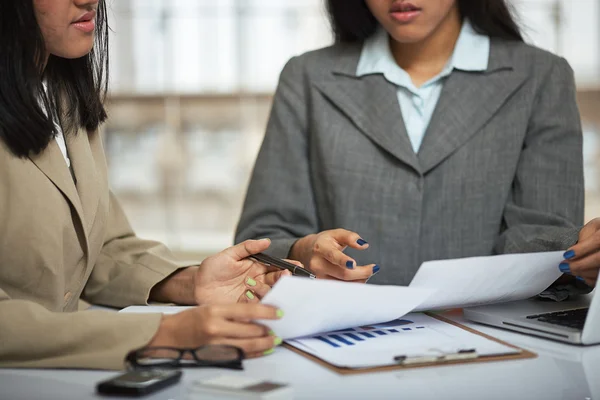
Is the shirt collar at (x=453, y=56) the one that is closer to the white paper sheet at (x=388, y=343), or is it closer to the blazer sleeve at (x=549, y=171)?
the blazer sleeve at (x=549, y=171)

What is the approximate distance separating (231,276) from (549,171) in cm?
78

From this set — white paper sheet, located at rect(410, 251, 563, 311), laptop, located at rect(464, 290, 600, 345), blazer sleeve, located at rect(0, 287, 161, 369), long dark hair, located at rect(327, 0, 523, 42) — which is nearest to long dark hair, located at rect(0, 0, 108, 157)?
blazer sleeve, located at rect(0, 287, 161, 369)

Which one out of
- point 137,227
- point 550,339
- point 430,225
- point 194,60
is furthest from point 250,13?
point 550,339

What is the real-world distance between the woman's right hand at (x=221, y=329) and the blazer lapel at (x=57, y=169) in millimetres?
336

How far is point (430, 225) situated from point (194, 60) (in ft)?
10.5

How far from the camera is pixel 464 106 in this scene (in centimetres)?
180

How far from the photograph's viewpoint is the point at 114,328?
3.36 ft

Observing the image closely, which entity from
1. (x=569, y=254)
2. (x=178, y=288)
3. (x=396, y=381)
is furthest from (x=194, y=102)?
(x=396, y=381)

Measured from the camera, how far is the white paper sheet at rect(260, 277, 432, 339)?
98cm

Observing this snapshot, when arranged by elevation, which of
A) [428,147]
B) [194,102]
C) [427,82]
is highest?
[427,82]

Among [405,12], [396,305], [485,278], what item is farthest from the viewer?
[405,12]

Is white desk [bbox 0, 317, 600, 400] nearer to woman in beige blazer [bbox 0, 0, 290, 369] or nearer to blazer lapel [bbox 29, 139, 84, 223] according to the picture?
woman in beige blazer [bbox 0, 0, 290, 369]

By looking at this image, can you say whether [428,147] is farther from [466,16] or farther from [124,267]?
[124,267]

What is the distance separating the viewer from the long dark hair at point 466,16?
188 cm
